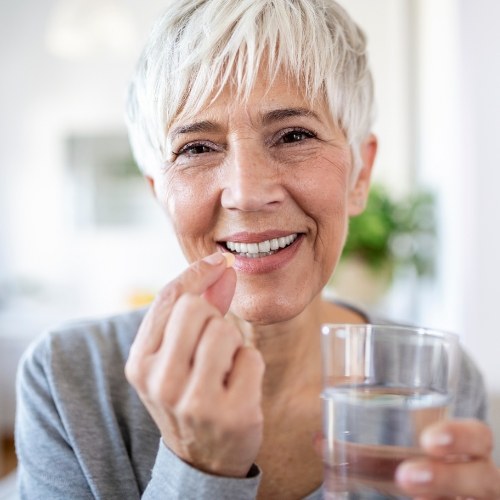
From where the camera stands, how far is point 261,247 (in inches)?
41.0

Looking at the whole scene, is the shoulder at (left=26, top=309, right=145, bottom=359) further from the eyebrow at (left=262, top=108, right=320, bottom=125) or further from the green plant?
the green plant

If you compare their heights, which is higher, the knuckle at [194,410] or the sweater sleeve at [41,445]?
the knuckle at [194,410]

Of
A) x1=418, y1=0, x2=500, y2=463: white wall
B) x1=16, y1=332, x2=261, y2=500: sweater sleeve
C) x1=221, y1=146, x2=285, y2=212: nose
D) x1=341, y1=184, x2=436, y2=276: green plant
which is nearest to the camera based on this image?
x1=221, y1=146, x2=285, y2=212: nose

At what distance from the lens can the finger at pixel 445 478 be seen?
24.3 inches

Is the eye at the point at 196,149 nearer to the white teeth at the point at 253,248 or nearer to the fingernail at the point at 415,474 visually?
the white teeth at the point at 253,248

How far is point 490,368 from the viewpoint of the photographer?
203 cm

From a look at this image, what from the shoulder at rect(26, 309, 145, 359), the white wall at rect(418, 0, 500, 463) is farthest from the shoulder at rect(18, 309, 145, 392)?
the white wall at rect(418, 0, 500, 463)

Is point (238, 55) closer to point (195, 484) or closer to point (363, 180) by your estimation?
point (363, 180)

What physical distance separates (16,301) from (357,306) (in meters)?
4.78

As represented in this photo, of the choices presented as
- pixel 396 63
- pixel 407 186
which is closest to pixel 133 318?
pixel 407 186

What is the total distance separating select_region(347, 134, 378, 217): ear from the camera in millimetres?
1243

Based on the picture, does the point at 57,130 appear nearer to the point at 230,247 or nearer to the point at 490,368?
the point at 490,368

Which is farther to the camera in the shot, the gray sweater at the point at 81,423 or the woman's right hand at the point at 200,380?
the gray sweater at the point at 81,423

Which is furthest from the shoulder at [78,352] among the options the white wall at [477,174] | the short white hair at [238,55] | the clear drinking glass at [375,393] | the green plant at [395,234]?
the green plant at [395,234]
